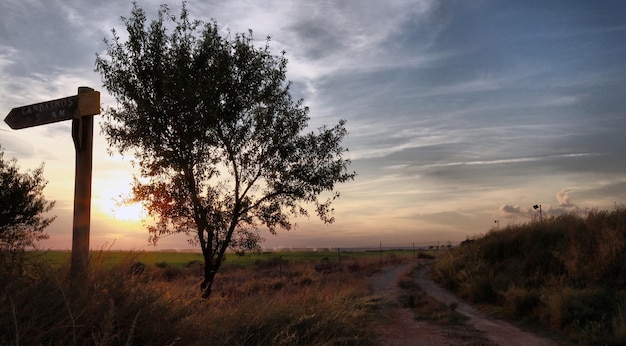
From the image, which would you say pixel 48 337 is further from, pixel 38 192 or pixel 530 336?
pixel 38 192

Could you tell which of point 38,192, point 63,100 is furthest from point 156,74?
point 38,192

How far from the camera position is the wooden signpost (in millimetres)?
7668

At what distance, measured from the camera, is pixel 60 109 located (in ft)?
25.3

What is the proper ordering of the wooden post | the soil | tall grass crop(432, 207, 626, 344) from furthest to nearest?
tall grass crop(432, 207, 626, 344)
the soil
the wooden post

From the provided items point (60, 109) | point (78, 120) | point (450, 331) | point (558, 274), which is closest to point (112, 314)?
point (78, 120)

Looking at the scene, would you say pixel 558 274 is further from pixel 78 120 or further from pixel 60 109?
pixel 60 109

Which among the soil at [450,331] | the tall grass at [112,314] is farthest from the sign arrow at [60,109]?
the soil at [450,331]

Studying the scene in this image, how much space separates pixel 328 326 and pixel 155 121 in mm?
10045

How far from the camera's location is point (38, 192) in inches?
A: 1075

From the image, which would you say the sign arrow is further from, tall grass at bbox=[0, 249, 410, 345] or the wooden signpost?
tall grass at bbox=[0, 249, 410, 345]

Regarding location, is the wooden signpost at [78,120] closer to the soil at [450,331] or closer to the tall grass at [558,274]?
the soil at [450,331]

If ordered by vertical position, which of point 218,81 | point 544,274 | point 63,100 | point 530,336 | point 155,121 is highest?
point 218,81

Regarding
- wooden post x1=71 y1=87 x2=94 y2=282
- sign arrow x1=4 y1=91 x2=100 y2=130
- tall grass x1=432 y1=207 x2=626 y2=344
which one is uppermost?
sign arrow x1=4 y1=91 x2=100 y2=130

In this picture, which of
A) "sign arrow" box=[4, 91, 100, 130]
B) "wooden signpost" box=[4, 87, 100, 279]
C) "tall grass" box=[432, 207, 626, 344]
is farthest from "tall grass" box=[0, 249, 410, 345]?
"tall grass" box=[432, 207, 626, 344]
